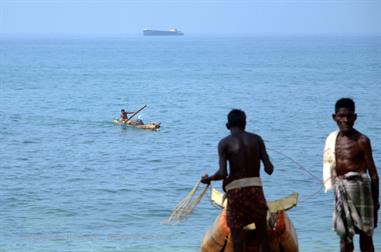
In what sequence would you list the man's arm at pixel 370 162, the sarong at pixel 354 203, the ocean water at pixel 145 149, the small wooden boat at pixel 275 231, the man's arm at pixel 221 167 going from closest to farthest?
the man's arm at pixel 221 167, the man's arm at pixel 370 162, the sarong at pixel 354 203, the small wooden boat at pixel 275 231, the ocean water at pixel 145 149

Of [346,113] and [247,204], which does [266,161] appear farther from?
[346,113]

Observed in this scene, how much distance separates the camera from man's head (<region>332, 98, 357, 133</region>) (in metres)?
8.19

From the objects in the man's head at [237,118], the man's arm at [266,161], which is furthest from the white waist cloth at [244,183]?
the man's head at [237,118]

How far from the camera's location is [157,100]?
196ft

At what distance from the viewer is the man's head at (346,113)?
322 inches

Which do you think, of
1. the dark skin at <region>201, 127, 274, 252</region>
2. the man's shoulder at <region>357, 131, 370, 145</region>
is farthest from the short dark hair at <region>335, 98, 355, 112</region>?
the dark skin at <region>201, 127, 274, 252</region>

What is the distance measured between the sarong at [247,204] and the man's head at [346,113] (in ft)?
3.06

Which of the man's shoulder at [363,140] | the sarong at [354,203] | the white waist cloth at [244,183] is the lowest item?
the sarong at [354,203]

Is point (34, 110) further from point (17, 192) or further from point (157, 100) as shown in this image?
point (17, 192)

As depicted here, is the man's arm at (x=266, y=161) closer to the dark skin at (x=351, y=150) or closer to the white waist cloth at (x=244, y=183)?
the white waist cloth at (x=244, y=183)

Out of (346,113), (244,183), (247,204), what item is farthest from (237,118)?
(346,113)

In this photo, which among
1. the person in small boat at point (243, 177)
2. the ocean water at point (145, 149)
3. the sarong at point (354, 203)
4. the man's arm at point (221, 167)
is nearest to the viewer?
the man's arm at point (221, 167)

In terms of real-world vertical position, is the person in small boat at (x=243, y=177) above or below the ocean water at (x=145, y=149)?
above

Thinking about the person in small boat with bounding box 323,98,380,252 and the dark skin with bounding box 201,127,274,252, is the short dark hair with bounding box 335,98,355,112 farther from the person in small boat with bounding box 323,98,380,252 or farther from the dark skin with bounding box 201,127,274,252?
the dark skin with bounding box 201,127,274,252
